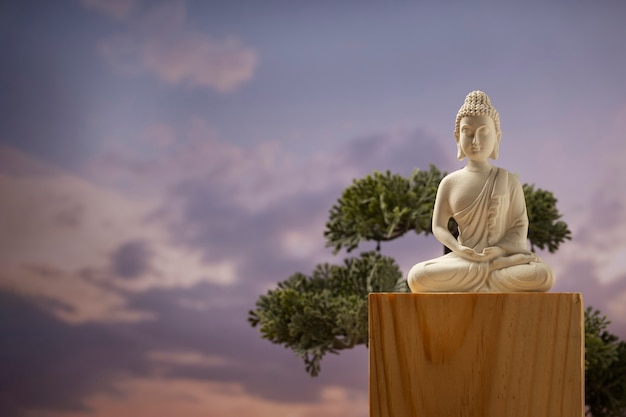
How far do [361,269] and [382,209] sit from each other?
49 cm

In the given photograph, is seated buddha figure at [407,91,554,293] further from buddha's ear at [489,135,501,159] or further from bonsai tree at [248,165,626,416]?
bonsai tree at [248,165,626,416]

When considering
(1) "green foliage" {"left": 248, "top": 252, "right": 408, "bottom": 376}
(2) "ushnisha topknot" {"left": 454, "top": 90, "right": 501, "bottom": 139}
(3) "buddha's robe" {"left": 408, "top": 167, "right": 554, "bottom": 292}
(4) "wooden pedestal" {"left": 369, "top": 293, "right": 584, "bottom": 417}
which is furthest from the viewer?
(1) "green foliage" {"left": 248, "top": 252, "right": 408, "bottom": 376}

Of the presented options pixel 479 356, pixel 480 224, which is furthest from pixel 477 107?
pixel 479 356

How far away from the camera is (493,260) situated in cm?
379

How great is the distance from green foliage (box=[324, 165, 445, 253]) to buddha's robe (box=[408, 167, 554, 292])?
1864 millimetres

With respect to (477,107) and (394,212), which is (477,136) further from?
(394,212)

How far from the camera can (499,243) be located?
387 cm

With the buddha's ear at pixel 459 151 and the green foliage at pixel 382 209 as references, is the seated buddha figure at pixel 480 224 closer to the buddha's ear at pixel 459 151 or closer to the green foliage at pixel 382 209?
the buddha's ear at pixel 459 151

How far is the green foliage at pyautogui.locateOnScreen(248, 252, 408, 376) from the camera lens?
19.1 feet

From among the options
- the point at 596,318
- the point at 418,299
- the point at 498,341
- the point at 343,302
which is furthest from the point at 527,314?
the point at 596,318

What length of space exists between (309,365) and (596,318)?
2.04 m

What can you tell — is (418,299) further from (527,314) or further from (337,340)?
(337,340)

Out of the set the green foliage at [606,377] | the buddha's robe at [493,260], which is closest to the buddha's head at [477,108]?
the buddha's robe at [493,260]

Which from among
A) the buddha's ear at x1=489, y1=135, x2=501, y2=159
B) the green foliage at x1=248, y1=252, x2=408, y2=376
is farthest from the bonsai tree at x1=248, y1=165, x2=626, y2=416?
the buddha's ear at x1=489, y1=135, x2=501, y2=159
